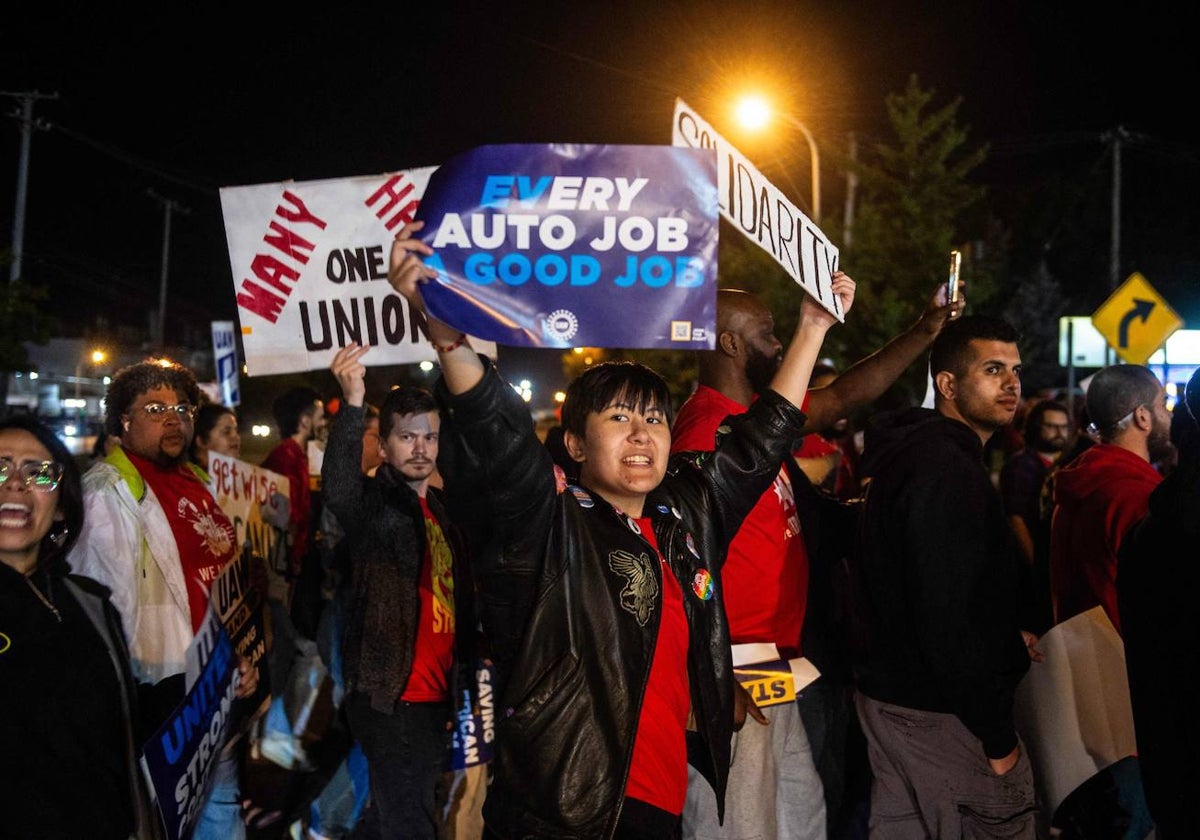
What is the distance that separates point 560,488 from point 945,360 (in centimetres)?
205

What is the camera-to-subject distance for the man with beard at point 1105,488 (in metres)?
4.23

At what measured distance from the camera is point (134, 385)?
15.1 feet

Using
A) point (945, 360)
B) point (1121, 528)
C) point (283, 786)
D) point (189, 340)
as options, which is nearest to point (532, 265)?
point (945, 360)

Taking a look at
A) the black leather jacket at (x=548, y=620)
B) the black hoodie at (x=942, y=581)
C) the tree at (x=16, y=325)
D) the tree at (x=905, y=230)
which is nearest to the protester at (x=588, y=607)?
the black leather jacket at (x=548, y=620)

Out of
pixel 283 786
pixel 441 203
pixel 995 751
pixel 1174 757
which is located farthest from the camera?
pixel 283 786

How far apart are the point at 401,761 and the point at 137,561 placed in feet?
4.64

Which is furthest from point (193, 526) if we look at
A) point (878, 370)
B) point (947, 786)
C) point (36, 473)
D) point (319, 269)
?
point (947, 786)

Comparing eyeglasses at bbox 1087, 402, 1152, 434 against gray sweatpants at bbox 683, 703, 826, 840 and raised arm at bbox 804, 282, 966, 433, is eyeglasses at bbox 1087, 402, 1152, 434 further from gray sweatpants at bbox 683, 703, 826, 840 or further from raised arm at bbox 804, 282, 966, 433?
gray sweatpants at bbox 683, 703, 826, 840

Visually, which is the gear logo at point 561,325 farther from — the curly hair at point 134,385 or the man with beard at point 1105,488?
the man with beard at point 1105,488

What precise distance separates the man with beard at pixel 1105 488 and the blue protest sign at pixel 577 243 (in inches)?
82.6

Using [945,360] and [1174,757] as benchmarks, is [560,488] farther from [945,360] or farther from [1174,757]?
[945,360]

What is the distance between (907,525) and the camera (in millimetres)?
3674

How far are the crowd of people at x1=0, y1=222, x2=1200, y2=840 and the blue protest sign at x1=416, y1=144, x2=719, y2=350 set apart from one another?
0.17 meters

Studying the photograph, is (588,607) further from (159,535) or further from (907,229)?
(907,229)
